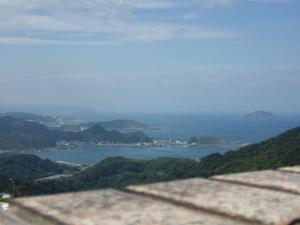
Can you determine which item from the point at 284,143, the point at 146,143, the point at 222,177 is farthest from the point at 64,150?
the point at 222,177

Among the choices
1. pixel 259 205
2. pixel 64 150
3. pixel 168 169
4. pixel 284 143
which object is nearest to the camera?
pixel 259 205

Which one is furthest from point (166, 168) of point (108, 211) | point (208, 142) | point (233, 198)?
point (108, 211)

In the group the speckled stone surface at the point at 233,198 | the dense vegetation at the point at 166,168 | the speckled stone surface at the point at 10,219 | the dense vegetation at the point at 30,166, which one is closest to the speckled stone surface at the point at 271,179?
the speckled stone surface at the point at 233,198

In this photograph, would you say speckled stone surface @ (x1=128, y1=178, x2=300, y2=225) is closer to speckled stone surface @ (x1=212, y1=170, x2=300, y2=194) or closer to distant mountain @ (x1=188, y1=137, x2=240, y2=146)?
speckled stone surface @ (x1=212, y1=170, x2=300, y2=194)

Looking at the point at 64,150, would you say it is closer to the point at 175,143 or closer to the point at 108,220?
the point at 175,143

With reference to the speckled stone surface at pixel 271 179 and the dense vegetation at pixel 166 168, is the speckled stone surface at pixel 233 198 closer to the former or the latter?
the speckled stone surface at pixel 271 179

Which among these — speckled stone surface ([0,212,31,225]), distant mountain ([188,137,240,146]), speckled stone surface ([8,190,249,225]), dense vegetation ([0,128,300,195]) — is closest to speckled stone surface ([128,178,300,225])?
speckled stone surface ([8,190,249,225])

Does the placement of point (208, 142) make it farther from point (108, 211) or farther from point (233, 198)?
point (108, 211)
